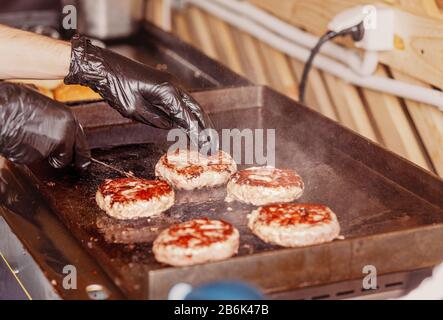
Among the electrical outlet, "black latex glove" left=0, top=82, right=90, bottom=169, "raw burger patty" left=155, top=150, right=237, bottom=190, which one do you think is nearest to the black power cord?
the electrical outlet

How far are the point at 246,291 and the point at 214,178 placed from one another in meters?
0.84

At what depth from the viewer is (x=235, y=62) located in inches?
184

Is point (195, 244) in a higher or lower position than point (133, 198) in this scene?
lower

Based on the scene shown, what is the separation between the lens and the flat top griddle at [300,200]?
6.51 ft

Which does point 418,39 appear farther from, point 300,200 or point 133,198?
point 133,198

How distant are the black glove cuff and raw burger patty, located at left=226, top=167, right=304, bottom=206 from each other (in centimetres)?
59

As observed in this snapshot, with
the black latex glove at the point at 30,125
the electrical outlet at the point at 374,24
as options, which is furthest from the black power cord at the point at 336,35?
the black latex glove at the point at 30,125

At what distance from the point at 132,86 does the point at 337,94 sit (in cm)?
155

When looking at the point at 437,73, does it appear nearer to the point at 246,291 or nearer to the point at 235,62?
the point at 246,291

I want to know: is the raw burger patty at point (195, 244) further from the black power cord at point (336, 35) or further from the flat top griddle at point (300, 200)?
the black power cord at point (336, 35)

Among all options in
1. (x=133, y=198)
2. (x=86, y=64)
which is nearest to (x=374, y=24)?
(x=86, y=64)

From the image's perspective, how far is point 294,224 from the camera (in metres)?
2.15

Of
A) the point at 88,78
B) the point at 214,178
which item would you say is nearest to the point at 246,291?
the point at 214,178
